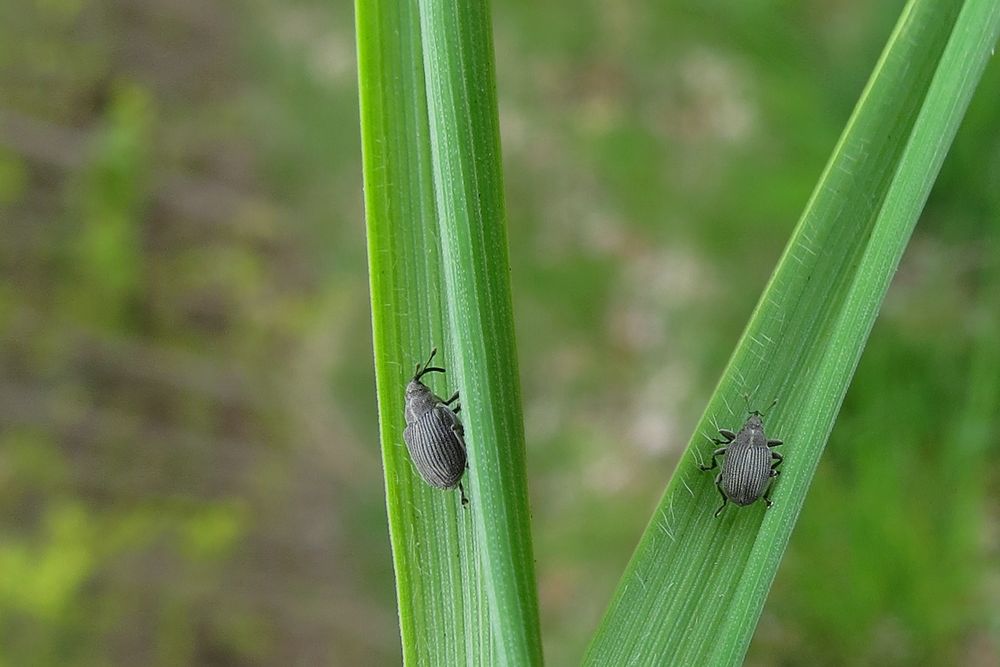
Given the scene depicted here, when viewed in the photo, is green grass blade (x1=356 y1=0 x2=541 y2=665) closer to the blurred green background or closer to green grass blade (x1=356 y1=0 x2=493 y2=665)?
green grass blade (x1=356 y1=0 x2=493 y2=665)

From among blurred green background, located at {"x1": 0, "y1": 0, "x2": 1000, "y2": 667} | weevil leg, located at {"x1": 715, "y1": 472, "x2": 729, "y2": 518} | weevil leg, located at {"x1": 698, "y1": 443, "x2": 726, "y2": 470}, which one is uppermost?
blurred green background, located at {"x1": 0, "y1": 0, "x2": 1000, "y2": 667}

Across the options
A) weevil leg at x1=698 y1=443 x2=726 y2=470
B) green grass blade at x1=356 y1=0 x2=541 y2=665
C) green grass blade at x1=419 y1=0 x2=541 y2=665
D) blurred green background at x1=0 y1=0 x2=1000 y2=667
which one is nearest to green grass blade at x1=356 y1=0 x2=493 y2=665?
green grass blade at x1=356 y1=0 x2=541 y2=665

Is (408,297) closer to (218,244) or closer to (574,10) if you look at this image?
(574,10)

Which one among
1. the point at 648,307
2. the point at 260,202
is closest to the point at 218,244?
the point at 260,202

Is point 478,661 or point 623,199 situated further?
point 623,199

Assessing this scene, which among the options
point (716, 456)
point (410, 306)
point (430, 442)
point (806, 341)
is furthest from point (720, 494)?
point (410, 306)

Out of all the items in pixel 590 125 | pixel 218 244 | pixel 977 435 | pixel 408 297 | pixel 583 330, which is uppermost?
pixel 218 244

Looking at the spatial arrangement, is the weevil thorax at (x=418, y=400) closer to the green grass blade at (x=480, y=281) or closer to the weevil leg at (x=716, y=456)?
the green grass blade at (x=480, y=281)
